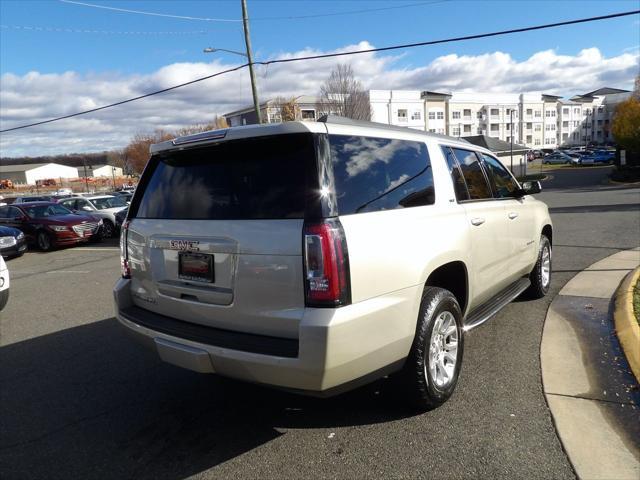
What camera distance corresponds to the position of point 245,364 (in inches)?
104

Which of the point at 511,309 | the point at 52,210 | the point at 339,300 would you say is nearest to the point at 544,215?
the point at 511,309

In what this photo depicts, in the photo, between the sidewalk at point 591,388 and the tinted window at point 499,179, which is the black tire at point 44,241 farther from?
the sidewalk at point 591,388

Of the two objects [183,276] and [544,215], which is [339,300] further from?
[544,215]

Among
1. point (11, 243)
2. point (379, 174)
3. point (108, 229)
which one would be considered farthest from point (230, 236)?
point (108, 229)

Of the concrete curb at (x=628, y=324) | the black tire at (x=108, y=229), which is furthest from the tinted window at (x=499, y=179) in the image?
the black tire at (x=108, y=229)

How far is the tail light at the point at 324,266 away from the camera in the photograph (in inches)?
98.0

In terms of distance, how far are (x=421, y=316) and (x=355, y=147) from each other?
1.17 metres

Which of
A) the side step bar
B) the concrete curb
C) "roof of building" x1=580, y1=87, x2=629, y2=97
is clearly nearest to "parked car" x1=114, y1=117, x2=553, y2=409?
the side step bar

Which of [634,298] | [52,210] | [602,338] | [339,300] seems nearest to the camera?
[339,300]

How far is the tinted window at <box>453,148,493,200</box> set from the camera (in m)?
4.09

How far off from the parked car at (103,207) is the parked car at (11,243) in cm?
366

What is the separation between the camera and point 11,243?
12.1 m

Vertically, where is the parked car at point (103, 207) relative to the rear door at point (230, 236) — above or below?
below

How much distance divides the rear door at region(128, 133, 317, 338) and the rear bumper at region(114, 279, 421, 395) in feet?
0.34
